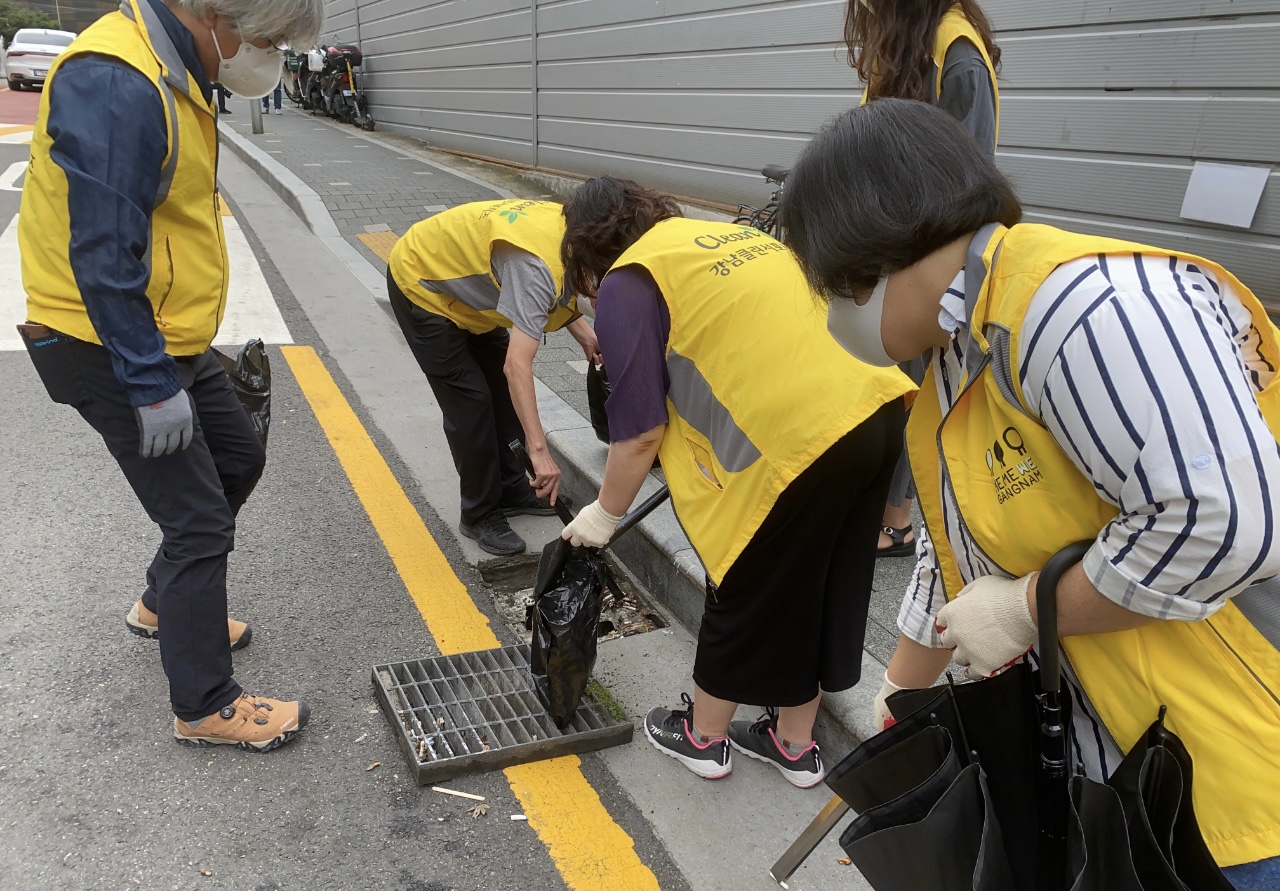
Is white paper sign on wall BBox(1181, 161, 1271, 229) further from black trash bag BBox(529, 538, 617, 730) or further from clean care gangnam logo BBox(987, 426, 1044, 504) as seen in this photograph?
clean care gangnam logo BBox(987, 426, 1044, 504)

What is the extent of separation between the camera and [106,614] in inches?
120

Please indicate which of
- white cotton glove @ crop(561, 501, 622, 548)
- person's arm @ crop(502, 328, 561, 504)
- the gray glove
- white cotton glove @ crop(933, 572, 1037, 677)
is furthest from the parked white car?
white cotton glove @ crop(933, 572, 1037, 677)

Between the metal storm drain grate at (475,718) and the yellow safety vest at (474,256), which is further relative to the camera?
the yellow safety vest at (474,256)

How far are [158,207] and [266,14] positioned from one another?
526mm

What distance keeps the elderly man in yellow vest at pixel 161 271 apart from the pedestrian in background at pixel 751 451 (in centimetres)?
97

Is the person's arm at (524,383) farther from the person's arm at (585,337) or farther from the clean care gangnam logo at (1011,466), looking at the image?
the clean care gangnam logo at (1011,466)

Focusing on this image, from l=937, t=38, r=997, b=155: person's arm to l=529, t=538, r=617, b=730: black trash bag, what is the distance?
174 centimetres

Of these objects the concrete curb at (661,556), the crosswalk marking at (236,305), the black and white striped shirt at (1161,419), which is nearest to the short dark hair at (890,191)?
the black and white striped shirt at (1161,419)

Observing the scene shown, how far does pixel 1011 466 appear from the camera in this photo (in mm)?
1169

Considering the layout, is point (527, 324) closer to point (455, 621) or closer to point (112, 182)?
point (455, 621)

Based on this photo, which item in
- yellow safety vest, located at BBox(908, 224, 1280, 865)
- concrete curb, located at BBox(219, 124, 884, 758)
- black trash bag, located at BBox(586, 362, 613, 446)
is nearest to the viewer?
yellow safety vest, located at BBox(908, 224, 1280, 865)

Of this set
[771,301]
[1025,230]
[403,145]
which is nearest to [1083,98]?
[771,301]

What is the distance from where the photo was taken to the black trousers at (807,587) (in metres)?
2.11

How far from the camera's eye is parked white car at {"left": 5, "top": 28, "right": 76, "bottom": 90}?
24.6 meters
